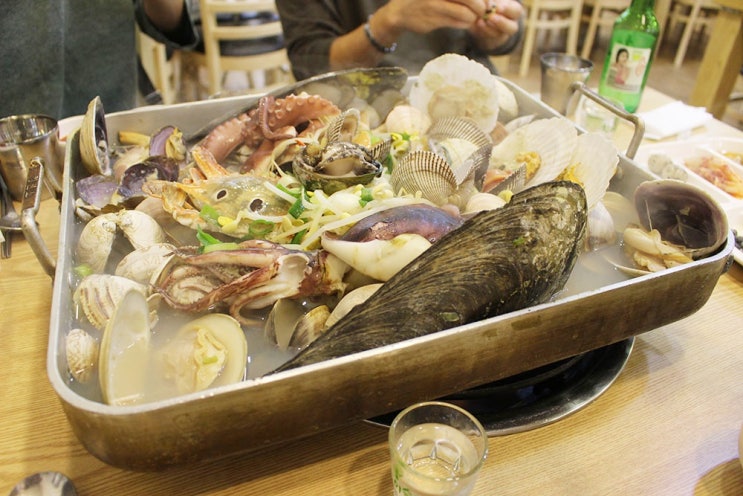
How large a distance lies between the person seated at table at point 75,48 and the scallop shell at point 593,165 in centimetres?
181

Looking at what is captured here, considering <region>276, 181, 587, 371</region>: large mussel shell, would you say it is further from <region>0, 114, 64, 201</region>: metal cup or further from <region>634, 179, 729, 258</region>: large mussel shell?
<region>0, 114, 64, 201</region>: metal cup

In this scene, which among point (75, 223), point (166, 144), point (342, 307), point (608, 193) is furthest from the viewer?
point (166, 144)

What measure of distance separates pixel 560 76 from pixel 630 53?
0.29 meters

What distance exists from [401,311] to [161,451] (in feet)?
1.20

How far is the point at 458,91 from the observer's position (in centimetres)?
148

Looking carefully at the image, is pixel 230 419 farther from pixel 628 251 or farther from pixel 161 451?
pixel 628 251

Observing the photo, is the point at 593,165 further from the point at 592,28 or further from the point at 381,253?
the point at 592,28

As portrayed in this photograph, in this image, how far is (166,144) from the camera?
1.40 m

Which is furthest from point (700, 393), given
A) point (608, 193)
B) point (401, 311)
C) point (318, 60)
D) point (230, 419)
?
point (318, 60)

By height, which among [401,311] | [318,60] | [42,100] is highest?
[401,311]

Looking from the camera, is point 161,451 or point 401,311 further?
point 401,311

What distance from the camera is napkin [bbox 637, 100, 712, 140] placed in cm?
192

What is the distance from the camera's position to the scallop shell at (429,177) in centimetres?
108

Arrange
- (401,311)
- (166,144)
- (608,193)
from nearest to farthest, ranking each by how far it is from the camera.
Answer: (401,311) < (608,193) < (166,144)
